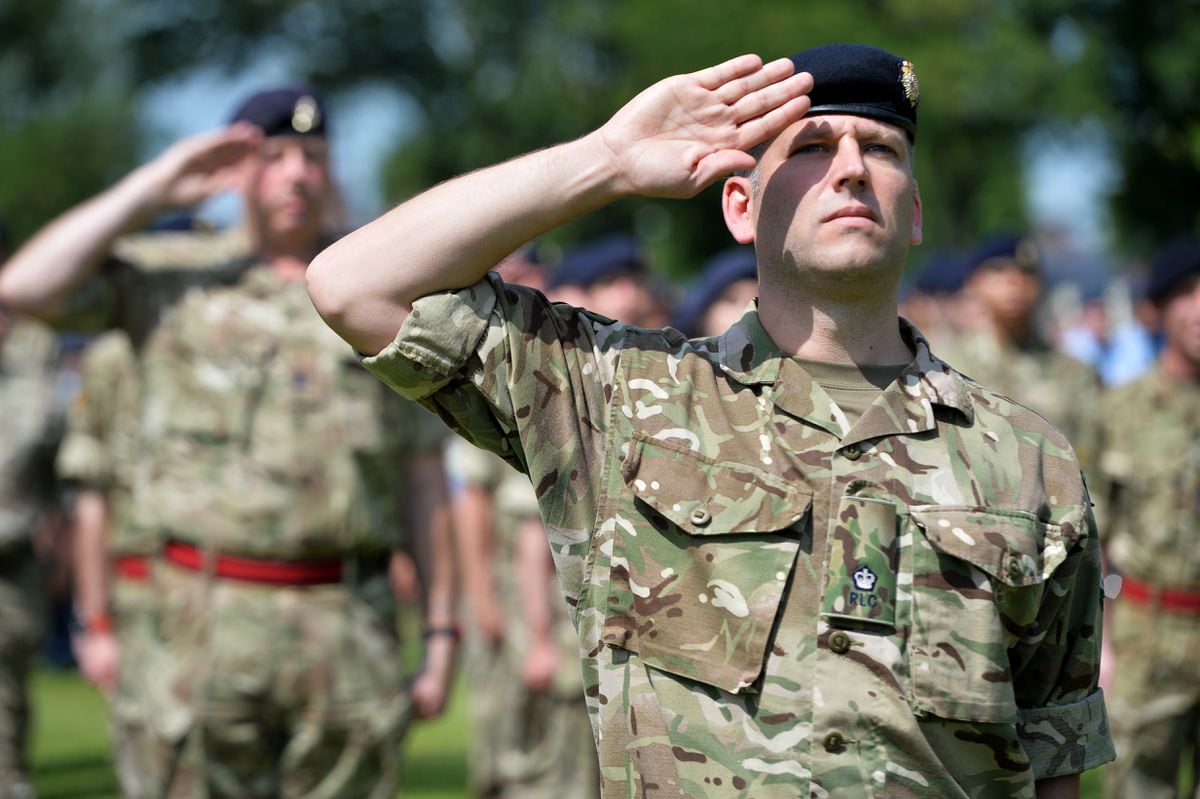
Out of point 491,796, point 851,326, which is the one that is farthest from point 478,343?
point 491,796

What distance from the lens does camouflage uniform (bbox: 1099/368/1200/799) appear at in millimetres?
7789

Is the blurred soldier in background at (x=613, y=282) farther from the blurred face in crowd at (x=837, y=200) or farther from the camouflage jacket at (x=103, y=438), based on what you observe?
the blurred face in crowd at (x=837, y=200)

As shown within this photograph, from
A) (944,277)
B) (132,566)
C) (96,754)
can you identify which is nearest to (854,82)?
(132,566)

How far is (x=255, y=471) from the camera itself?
590 cm

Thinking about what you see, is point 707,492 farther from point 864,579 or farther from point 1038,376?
point 1038,376

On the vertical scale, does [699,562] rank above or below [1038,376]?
below

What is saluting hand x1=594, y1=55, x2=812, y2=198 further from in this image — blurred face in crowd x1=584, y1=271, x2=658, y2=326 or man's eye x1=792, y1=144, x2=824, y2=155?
blurred face in crowd x1=584, y1=271, x2=658, y2=326

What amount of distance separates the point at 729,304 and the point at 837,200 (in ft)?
15.1

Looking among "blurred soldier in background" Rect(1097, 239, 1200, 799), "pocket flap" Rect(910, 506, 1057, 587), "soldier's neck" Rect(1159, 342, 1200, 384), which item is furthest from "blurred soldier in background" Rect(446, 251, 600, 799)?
"pocket flap" Rect(910, 506, 1057, 587)

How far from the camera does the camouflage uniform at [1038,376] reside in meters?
9.53

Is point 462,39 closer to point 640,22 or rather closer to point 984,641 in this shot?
point 640,22

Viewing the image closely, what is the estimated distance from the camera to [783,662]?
338 cm

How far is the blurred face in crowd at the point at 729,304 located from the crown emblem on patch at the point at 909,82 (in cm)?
417

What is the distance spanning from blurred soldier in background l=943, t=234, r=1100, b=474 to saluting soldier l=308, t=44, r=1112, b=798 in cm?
607
